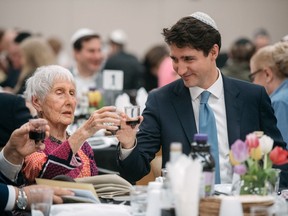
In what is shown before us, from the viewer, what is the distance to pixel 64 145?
345cm

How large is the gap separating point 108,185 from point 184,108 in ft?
2.32

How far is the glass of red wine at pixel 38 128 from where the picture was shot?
3.19 m

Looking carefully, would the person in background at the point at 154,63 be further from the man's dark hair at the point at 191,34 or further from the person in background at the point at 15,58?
the man's dark hair at the point at 191,34

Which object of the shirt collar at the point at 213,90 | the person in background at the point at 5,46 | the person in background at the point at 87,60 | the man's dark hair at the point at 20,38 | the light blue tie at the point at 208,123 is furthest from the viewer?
the person in background at the point at 5,46

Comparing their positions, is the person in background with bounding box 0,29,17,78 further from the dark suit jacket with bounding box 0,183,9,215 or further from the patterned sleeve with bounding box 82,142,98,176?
the dark suit jacket with bounding box 0,183,9,215

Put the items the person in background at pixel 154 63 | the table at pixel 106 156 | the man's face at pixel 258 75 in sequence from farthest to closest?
1. the person in background at pixel 154 63
2. the table at pixel 106 156
3. the man's face at pixel 258 75

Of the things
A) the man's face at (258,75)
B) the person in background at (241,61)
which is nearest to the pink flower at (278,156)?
the man's face at (258,75)

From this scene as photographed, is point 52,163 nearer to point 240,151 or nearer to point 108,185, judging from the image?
point 108,185

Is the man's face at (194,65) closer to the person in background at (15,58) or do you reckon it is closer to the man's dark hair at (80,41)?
the man's dark hair at (80,41)

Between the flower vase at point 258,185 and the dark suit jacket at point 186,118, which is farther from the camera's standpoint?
the dark suit jacket at point 186,118

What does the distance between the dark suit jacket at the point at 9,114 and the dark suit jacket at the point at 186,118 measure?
103 cm

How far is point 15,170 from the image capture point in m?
3.37

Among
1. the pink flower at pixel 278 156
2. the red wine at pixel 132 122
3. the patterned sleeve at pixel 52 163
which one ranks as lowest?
the patterned sleeve at pixel 52 163

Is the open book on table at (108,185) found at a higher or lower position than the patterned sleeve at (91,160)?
lower
